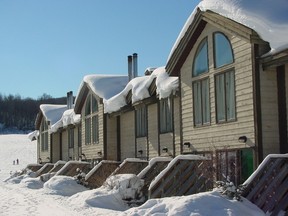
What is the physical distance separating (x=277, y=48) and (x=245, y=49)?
1477mm

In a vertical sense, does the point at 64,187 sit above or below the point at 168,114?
below

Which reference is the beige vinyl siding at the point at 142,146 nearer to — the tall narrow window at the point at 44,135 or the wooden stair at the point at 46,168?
the wooden stair at the point at 46,168

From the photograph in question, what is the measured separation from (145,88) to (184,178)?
20.7 ft

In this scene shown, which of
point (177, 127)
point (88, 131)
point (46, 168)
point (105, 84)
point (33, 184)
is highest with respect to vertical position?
point (105, 84)

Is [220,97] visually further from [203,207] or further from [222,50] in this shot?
[203,207]

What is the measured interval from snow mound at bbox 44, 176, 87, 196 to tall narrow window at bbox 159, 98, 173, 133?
166 inches

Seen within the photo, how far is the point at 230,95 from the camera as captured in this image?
1423 cm

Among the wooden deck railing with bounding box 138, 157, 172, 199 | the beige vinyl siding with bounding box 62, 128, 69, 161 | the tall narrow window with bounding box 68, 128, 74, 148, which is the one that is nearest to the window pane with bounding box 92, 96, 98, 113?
the tall narrow window with bounding box 68, 128, 74, 148

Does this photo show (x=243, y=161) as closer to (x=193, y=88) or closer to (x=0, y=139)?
(x=193, y=88)

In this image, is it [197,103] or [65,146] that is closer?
[197,103]

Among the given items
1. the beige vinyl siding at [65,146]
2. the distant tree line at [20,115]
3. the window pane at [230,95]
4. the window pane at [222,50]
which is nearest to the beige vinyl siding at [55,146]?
the beige vinyl siding at [65,146]

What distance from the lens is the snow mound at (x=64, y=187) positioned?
20.4 m

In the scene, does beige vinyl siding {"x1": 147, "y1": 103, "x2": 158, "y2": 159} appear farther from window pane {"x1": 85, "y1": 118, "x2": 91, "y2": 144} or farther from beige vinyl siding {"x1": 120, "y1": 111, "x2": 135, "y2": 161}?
window pane {"x1": 85, "y1": 118, "x2": 91, "y2": 144}

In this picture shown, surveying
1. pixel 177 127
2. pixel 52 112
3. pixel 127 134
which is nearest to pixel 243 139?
pixel 177 127
